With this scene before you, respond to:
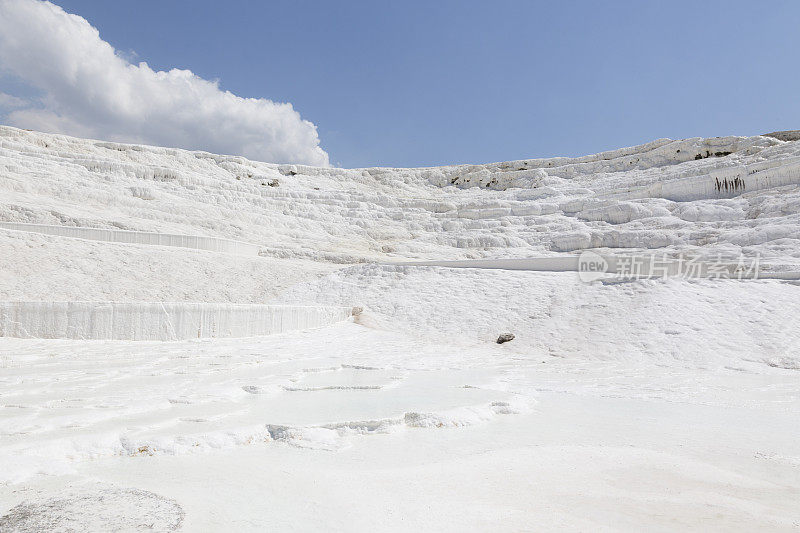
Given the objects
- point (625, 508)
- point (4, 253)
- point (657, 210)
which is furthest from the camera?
point (657, 210)

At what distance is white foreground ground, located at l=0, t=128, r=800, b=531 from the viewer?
242 centimetres

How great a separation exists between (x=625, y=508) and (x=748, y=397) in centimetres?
465

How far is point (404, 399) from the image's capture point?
16.3 feet

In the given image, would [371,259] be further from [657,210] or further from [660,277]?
[657,210]

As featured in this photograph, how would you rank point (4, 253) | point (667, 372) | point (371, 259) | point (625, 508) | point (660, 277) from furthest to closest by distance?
point (371, 259) → point (660, 277) → point (4, 253) → point (667, 372) → point (625, 508)

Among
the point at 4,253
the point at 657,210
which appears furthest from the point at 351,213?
the point at 4,253

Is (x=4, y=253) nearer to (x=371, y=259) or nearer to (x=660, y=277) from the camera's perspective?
(x=371, y=259)

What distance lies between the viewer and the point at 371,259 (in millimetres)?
21781

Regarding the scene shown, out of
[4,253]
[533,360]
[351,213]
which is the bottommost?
[533,360]

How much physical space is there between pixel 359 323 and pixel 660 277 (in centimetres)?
762

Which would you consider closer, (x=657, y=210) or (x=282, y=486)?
(x=282, y=486)

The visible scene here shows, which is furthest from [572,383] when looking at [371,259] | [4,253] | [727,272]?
[371,259]

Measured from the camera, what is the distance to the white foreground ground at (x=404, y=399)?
2420 mm

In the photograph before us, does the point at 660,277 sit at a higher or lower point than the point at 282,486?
higher
